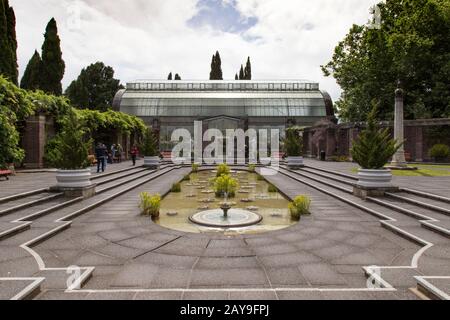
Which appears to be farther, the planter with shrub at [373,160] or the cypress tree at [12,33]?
the cypress tree at [12,33]

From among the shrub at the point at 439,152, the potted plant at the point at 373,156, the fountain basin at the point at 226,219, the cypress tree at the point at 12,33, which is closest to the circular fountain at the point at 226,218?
the fountain basin at the point at 226,219

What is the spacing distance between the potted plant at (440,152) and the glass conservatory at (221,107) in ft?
80.3

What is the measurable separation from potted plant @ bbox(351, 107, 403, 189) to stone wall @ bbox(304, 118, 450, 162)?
1479 centimetres

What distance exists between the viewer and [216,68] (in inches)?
2721

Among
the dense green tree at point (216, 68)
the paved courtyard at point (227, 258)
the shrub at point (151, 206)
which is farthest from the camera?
the dense green tree at point (216, 68)

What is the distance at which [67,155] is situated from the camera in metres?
10.3

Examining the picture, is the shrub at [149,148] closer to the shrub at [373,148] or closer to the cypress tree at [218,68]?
the shrub at [373,148]

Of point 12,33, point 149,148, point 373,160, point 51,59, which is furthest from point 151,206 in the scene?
point 51,59

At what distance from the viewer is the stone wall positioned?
2731 centimetres

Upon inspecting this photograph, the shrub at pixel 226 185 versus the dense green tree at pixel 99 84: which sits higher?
the dense green tree at pixel 99 84

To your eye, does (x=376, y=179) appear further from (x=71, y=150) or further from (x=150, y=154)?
(x=150, y=154)

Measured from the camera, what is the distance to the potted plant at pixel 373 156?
10.3 m
